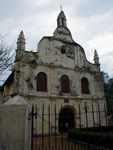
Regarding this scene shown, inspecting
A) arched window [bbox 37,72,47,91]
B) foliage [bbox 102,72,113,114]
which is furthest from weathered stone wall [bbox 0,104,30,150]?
foliage [bbox 102,72,113,114]

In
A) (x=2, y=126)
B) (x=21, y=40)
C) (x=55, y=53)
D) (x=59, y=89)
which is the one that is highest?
(x=21, y=40)

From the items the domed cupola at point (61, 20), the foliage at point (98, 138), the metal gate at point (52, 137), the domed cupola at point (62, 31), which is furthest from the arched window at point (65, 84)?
the domed cupola at point (61, 20)

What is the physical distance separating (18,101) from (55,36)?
13.9 m

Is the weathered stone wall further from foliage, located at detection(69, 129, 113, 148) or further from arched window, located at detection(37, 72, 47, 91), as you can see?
arched window, located at detection(37, 72, 47, 91)

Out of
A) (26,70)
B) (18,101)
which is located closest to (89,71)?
(26,70)

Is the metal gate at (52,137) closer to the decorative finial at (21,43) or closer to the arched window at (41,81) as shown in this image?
the arched window at (41,81)

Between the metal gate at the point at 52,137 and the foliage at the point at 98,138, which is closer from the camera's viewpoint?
the metal gate at the point at 52,137

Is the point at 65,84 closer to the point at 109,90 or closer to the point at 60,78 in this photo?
the point at 60,78

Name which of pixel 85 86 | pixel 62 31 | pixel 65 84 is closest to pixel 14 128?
pixel 65 84

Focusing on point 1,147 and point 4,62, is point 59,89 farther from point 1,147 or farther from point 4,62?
point 1,147

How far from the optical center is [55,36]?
16.6m

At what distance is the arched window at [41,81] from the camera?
1343 centimetres

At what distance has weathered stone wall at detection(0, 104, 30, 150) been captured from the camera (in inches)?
140

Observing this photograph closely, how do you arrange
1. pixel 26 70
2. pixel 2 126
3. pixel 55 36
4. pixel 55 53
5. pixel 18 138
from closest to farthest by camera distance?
pixel 18 138
pixel 2 126
pixel 26 70
pixel 55 53
pixel 55 36
